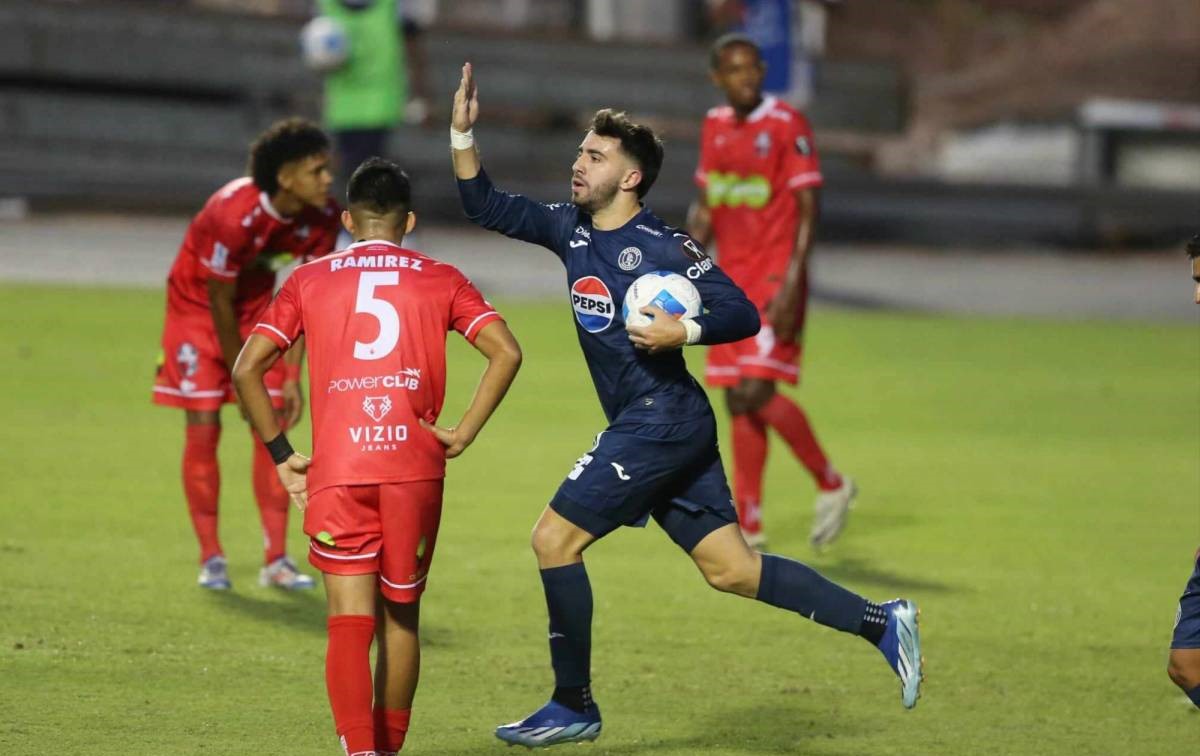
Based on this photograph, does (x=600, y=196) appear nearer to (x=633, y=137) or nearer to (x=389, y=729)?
(x=633, y=137)

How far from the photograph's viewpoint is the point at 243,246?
8133 millimetres

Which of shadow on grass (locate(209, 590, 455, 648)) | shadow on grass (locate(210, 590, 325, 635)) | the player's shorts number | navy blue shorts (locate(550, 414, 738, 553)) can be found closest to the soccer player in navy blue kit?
navy blue shorts (locate(550, 414, 738, 553))

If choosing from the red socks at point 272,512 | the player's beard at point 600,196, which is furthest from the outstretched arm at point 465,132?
the red socks at point 272,512

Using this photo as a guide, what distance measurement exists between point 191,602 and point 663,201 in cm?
1444

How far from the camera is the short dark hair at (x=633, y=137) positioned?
6.36m

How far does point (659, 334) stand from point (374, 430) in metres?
0.95

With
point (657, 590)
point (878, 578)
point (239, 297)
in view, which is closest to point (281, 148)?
point (239, 297)

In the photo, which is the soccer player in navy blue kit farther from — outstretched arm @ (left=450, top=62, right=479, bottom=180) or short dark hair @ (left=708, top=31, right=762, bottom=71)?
short dark hair @ (left=708, top=31, right=762, bottom=71)

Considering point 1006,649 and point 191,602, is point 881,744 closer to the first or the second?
point 1006,649

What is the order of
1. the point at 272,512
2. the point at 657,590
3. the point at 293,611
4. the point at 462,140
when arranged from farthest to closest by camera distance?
the point at 657,590, the point at 272,512, the point at 293,611, the point at 462,140

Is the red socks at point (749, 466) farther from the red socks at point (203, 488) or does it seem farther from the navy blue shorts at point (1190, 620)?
the navy blue shorts at point (1190, 620)

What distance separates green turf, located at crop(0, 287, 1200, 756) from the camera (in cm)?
653

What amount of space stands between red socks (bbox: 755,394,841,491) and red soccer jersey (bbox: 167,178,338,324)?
8.27ft

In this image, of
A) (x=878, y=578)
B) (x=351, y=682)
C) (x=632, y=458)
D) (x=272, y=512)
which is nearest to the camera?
(x=351, y=682)
